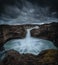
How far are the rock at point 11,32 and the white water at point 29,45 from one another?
15 centimetres

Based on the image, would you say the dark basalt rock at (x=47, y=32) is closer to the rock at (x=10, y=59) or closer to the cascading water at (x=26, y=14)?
the cascading water at (x=26, y=14)

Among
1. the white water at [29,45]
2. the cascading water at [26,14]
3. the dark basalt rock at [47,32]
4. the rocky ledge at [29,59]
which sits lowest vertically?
the rocky ledge at [29,59]

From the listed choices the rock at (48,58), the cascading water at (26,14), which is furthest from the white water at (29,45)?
the rock at (48,58)

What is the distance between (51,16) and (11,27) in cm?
148

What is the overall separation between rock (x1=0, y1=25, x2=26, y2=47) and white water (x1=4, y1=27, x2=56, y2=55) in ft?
0.49

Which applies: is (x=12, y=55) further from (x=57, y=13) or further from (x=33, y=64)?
(x=57, y=13)

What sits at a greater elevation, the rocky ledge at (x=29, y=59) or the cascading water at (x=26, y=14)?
the cascading water at (x=26, y=14)

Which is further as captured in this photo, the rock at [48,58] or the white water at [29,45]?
the white water at [29,45]

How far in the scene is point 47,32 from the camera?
6258 mm

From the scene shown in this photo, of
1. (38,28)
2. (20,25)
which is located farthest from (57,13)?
(20,25)

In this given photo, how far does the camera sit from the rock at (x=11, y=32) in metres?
5.76

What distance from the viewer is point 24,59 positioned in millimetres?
4586

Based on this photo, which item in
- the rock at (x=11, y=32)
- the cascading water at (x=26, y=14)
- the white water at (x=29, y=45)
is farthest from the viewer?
the cascading water at (x=26, y=14)

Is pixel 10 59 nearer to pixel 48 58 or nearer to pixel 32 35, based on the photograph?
pixel 48 58
